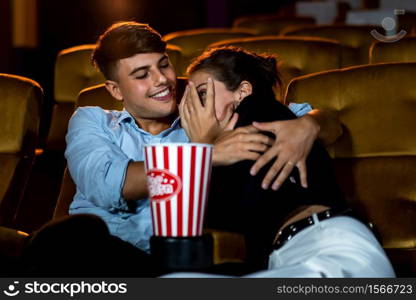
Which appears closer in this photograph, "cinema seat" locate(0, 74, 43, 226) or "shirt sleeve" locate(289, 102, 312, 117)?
"shirt sleeve" locate(289, 102, 312, 117)

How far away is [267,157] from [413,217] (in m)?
0.84

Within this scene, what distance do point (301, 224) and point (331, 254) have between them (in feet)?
0.52

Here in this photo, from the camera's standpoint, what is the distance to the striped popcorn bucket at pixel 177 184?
52.2 inches

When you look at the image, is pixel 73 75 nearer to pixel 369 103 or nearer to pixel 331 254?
pixel 369 103

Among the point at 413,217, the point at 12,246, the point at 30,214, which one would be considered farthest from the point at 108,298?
the point at 30,214

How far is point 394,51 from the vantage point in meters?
3.19

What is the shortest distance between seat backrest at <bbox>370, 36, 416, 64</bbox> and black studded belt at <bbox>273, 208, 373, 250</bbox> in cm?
168

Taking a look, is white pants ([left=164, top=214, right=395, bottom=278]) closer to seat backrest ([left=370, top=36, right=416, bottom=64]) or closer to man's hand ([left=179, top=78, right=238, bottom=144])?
man's hand ([left=179, top=78, right=238, bottom=144])

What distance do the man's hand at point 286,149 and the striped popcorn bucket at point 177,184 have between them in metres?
0.33

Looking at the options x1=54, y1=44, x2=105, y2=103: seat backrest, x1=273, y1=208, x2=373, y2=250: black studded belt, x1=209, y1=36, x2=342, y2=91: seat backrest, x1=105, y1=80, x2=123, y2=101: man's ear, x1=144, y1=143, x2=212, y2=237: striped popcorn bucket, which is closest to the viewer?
x1=144, y1=143, x2=212, y2=237: striped popcorn bucket

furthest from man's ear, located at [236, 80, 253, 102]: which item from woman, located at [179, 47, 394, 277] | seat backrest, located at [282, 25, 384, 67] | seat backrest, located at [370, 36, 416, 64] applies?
seat backrest, located at [282, 25, 384, 67]

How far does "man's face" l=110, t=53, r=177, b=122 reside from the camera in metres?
2.04

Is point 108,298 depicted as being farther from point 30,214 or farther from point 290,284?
point 30,214
